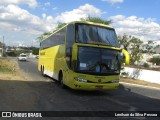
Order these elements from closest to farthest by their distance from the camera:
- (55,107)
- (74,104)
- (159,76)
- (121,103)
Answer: (55,107)
(74,104)
(121,103)
(159,76)

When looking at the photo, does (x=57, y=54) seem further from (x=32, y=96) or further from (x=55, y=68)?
(x=32, y=96)

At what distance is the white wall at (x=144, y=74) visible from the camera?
29.6m

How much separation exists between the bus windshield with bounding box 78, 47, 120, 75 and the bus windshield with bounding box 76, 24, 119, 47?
541 millimetres

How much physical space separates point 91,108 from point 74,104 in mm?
1043

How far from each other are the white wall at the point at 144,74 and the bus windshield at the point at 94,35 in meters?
13.4

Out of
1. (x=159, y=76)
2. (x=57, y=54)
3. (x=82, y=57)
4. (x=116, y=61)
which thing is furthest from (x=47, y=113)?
(x=159, y=76)

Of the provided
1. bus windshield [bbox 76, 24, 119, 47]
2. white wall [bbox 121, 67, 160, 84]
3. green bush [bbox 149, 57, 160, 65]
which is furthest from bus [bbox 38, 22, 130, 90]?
green bush [bbox 149, 57, 160, 65]

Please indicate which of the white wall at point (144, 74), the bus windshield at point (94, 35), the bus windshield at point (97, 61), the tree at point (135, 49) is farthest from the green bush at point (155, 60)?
the bus windshield at point (97, 61)

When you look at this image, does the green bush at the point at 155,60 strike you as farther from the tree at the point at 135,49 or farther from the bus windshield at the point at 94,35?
the bus windshield at the point at 94,35

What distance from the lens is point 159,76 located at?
2919cm

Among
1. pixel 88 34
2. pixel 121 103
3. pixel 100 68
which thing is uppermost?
pixel 88 34

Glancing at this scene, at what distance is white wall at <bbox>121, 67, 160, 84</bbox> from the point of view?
29606mm

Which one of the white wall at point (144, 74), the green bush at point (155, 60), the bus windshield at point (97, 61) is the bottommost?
the white wall at point (144, 74)

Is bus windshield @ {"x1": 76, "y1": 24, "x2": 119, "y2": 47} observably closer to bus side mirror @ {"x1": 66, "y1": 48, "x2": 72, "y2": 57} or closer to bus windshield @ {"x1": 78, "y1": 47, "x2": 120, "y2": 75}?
bus windshield @ {"x1": 78, "y1": 47, "x2": 120, "y2": 75}
